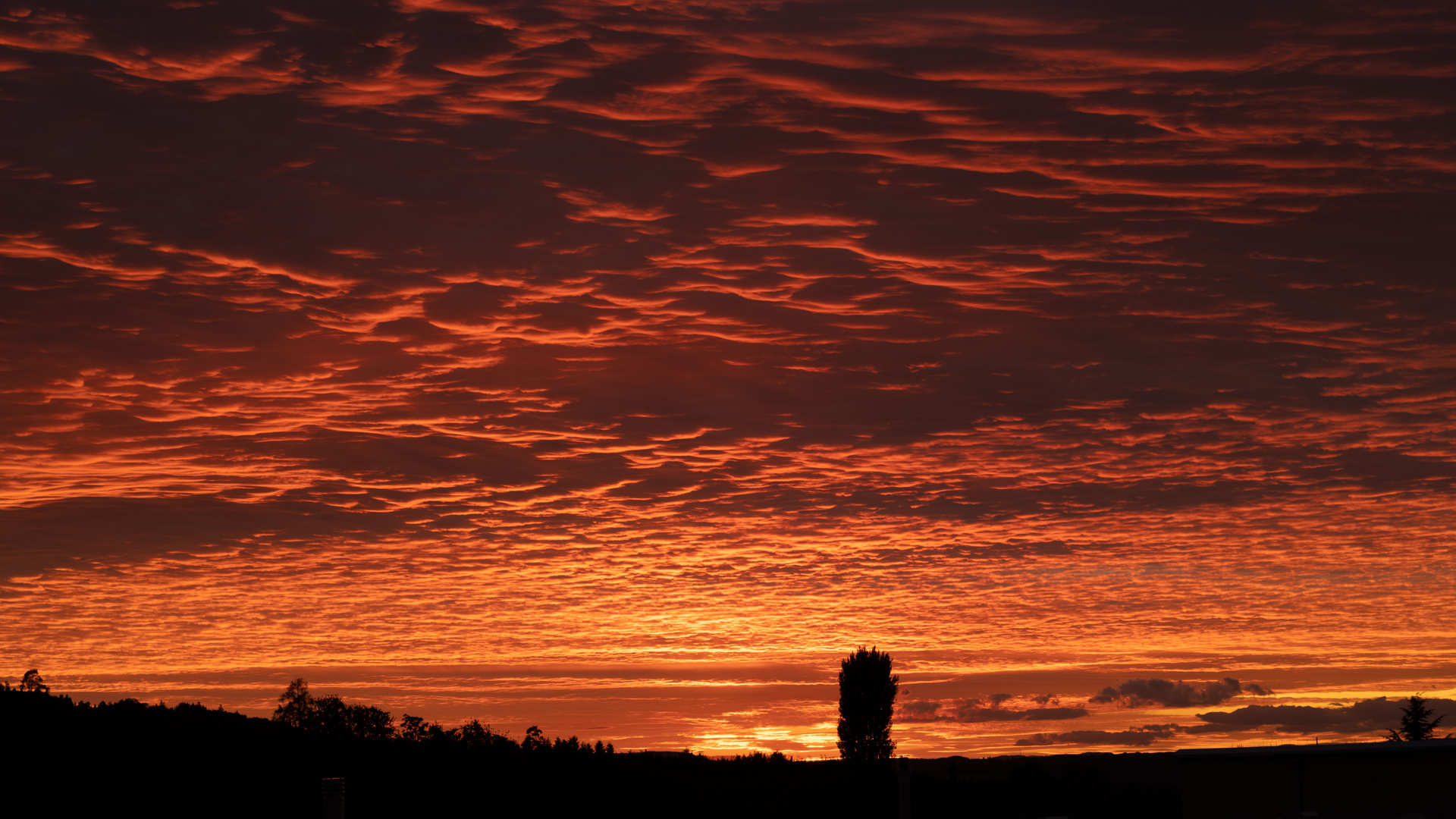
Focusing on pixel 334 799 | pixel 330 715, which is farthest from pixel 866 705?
pixel 334 799

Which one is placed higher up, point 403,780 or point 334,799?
point 334,799

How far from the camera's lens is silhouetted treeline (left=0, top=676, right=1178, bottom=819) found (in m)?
42.2

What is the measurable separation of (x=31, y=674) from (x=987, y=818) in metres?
49.3

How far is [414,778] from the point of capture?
169ft

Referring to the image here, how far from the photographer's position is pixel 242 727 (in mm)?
53812

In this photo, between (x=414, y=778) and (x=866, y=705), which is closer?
(x=414, y=778)

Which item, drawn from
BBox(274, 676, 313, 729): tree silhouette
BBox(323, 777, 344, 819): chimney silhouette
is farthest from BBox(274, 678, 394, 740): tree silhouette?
BBox(323, 777, 344, 819): chimney silhouette

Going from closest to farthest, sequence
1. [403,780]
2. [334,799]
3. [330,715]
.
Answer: [334,799] → [403,780] → [330,715]

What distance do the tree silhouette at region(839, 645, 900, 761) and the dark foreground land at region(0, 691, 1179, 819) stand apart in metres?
9.45

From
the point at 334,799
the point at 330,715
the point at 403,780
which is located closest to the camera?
the point at 334,799

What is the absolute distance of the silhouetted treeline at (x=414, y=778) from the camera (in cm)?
4225

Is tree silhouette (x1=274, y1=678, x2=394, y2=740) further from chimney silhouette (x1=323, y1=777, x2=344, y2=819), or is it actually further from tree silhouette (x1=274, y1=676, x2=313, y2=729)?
chimney silhouette (x1=323, y1=777, x2=344, y2=819)

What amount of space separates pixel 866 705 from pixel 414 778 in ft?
126

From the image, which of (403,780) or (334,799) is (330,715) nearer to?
(403,780)
